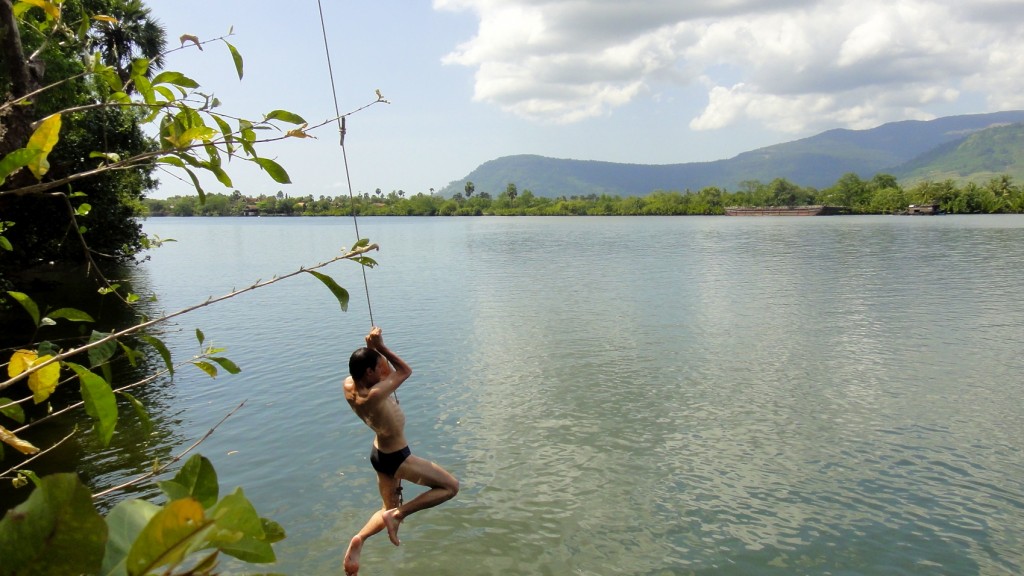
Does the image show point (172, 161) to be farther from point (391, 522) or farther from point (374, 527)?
point (374, 527)

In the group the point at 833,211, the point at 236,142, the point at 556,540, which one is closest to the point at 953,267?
the point at 556,540

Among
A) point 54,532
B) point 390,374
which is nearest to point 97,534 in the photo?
point 54,532

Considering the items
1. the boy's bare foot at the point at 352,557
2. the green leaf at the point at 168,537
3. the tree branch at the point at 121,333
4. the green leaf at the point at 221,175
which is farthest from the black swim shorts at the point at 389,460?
the green leaf at the point at 168,537

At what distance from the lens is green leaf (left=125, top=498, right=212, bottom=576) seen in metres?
0.64

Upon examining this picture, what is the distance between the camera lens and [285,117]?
195 cm

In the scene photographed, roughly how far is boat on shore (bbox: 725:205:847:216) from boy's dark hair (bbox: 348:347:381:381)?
558ft

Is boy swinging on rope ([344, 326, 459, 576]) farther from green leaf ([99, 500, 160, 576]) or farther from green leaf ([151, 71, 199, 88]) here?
green leaf ([99, 500, 160, 576])

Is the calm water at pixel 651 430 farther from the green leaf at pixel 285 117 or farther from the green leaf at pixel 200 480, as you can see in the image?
the green leaf at pixel 200 480

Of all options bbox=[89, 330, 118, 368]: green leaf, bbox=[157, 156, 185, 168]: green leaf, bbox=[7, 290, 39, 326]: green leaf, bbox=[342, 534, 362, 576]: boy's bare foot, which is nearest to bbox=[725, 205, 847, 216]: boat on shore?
bbox=[342, 534, 362, 576]: boy's bare foot

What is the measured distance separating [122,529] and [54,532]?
0.29ft

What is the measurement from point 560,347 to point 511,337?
2131mm

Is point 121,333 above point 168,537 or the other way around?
above

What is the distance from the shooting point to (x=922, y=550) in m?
7.86

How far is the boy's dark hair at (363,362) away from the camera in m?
6.22
